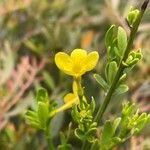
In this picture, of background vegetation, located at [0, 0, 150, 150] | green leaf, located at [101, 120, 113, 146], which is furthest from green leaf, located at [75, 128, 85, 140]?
background vegetation, located at [0, 0, 150, 150]

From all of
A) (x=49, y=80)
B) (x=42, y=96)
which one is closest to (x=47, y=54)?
(x=49, y=80)

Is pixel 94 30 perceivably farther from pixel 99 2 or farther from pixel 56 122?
pixel 56 122

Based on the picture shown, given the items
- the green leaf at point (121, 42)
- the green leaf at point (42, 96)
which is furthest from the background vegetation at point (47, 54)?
the green leaf at point (121, 42)

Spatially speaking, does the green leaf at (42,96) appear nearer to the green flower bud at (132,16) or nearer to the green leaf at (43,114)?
the green leaf at (43,114)

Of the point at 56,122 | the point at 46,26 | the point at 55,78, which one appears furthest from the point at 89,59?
the point at 46,26

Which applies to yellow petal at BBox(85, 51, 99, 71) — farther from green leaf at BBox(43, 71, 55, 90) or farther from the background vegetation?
green leaf at BBox(43, 71, 55, 90)

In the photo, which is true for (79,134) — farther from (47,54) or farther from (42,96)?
(47,54)
